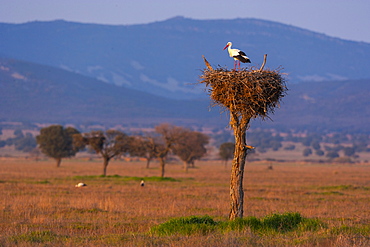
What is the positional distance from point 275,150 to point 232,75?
171295mm

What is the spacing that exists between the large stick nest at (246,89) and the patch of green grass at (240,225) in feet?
9.64

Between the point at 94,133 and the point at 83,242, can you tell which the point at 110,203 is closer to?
the point at 83,242

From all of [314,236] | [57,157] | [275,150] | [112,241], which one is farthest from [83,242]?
[275,150]

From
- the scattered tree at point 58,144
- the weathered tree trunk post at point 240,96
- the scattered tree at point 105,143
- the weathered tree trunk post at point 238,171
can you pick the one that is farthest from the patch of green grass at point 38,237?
the scattered tree at point 58,144

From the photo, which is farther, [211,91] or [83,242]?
[211,91]

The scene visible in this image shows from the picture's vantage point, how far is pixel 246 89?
16547 millimetres

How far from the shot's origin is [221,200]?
98.7ft

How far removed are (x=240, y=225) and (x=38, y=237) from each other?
205 inches

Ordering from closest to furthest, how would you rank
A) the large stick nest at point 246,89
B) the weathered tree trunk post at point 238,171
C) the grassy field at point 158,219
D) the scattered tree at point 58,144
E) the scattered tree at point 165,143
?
the grassy field at point 158,219 → the large stick nest at point 246,89 → the weathered tree trunk post at point 238,171 → the scattered tree at point 165,143 → the scattered tree at point 58,144

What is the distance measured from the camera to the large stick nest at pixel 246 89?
16.5 meters

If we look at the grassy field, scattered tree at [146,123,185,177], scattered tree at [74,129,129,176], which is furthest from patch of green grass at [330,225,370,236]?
scattered tree at [74,129,129,176]

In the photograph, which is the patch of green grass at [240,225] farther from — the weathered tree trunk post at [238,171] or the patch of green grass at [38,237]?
the patch of green grass at [38,237]

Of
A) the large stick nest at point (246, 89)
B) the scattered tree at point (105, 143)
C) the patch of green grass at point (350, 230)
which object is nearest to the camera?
the patch of green grass at point (350, 230)

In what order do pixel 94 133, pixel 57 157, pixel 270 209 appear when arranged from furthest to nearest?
pixel 57 157 → pixel 94 133 → pixel 270 209
